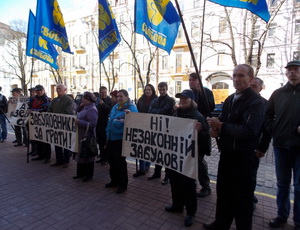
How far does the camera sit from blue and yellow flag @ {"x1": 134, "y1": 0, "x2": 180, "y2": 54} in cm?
390

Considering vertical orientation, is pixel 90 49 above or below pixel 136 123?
above

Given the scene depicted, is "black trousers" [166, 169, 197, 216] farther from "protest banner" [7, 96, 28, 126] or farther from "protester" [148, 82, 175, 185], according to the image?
"protest banner" [7, 96, 28, 126]

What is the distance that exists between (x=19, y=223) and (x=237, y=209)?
3093 mm

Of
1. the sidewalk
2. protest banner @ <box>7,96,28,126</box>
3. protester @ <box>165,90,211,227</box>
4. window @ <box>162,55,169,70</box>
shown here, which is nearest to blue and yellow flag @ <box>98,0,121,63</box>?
the sidewalk

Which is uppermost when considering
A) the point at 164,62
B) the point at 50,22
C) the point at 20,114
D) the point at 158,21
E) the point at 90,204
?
the point at 164,62

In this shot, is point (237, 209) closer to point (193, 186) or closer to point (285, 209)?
point (193, 186)

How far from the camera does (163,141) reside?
3646mm

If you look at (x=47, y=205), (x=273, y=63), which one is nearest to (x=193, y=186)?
(x=47, y=205)

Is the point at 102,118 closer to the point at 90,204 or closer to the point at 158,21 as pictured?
the point at 90,204

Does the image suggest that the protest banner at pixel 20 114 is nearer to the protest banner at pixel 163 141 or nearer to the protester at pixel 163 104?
the protest banner at pixel 163 141

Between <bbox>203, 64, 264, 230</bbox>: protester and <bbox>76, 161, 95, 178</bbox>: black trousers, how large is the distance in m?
3.12

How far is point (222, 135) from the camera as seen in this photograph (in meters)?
2.51

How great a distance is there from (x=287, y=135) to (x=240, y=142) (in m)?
1.03

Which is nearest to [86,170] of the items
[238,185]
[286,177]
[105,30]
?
[238,185]
